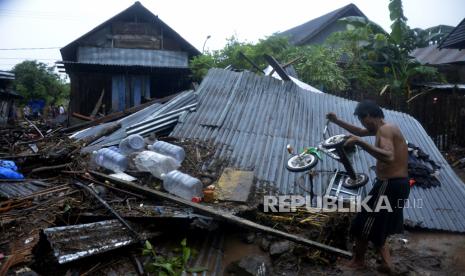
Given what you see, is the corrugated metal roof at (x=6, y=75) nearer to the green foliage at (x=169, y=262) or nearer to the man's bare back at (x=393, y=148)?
the green foliage at (x=169, y=262)

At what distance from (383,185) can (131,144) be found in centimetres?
367

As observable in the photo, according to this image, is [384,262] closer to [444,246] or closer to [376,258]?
[376,258]

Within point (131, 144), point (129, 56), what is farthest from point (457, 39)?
point (129, 56)

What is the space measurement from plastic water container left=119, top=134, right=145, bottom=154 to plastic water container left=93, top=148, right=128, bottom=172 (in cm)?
21

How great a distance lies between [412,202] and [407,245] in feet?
3.39

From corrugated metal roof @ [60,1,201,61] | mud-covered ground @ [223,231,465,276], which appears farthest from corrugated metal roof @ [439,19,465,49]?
corrugated metal roof @ [60,1,201,61]

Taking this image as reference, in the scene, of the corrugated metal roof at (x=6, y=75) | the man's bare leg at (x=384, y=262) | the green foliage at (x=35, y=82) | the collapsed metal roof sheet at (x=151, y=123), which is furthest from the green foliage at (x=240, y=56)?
the green foliage at (x=35, y=82)

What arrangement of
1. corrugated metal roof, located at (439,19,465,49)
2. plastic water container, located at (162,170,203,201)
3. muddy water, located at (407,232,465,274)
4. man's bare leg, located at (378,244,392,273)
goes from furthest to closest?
corrugated metal roof, located at (439,19,465,49) < plastic water container, located at (162,170,203,201) < muddy water, located at (407,232,465,274) < man's bare leg, located at (378,244,392,273)

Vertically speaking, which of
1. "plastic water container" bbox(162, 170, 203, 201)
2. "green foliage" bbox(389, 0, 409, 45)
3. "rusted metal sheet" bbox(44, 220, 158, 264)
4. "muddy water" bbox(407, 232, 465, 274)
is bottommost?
"muddy water" bbox(407, 232, 465, 274)

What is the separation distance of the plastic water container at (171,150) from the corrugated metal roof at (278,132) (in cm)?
58

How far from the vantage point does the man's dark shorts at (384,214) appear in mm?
3498

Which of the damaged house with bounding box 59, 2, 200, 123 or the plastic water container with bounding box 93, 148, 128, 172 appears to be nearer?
the plastic water container with bounding box 93, 148, 128, 172

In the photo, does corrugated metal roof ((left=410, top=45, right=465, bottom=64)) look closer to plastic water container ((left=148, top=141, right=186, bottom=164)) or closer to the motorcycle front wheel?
the motorcycle front wheel

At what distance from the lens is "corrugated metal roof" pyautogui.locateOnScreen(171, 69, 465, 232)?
198 inches
